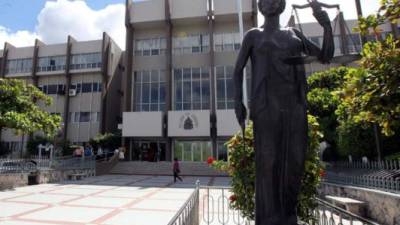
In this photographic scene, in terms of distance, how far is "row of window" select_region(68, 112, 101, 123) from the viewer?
33.2 metres

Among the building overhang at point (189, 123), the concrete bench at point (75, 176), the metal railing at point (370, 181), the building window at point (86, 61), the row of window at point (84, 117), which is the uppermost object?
the building window at point (86, 61)

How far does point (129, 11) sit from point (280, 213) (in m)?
31.6

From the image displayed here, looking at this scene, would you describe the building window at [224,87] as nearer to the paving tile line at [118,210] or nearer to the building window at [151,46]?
the building window at [151,46]

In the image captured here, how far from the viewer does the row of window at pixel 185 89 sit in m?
29.3

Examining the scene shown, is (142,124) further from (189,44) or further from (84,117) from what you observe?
(189,44)

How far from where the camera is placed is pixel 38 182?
15930 mm

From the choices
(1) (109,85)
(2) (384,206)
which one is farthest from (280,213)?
(1) (109,85)

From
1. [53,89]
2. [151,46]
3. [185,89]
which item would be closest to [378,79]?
[185,89]

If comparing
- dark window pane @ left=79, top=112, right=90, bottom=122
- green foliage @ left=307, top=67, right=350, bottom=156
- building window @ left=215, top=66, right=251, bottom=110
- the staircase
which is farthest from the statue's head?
dark window pane @ left=79, top=112, right=90, bottom=122

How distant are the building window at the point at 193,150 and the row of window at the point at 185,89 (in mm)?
3527

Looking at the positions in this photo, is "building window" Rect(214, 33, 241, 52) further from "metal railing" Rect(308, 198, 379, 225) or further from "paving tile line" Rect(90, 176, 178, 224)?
"metal railing" Rect(308, 198, 379, 225)

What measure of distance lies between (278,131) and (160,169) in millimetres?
21559

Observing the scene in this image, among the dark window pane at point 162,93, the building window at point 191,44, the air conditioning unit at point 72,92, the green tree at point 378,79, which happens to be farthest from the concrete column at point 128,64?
the green tree at point 378,79

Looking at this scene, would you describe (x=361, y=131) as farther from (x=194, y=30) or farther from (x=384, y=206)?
(x=194, y=30)
